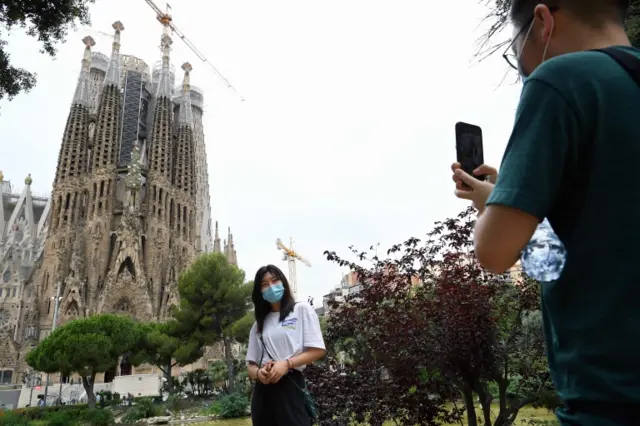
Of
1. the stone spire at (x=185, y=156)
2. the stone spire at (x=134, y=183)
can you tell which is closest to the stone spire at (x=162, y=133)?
the stone spire at (x=185, y=156)

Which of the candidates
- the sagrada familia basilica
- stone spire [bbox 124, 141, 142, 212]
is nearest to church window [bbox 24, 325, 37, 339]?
the sagrada familia basilica

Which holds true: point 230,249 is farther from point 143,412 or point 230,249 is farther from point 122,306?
point 143,412

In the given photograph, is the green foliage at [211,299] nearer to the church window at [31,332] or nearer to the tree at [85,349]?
the tree at [85,349]

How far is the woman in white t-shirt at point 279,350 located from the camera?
296 cm

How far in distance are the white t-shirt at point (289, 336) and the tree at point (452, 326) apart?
2900mm

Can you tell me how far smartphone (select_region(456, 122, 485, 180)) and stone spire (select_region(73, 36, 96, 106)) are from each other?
51040mm

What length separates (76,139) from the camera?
144 feet

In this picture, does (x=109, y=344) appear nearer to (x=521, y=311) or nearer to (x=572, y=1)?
(x=521, y=311)

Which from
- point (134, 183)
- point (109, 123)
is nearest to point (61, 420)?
point (134, 183)

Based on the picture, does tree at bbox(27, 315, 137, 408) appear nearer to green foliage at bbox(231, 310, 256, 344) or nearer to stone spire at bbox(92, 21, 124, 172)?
green foliage at bbox(231, 310, 256, 344)

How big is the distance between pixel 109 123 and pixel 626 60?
4865 centimetres

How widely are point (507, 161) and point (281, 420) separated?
2.56 meters

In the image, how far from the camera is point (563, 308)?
0.88 metres

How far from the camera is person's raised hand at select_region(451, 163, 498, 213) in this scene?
1143mm
